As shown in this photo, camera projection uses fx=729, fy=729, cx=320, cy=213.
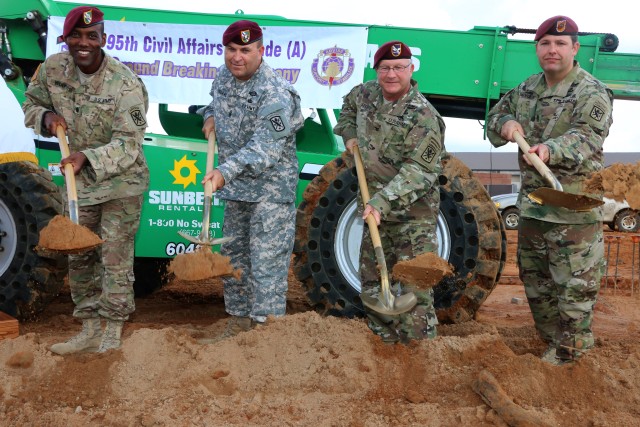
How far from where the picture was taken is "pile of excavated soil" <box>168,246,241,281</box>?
12.9 feet

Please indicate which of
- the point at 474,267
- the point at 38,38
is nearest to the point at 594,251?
the point at 474,267

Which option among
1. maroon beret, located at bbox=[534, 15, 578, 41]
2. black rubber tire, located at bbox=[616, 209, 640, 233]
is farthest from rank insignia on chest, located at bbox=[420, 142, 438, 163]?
black rubber tire, located at bbox=[616, 209, 640, 233]

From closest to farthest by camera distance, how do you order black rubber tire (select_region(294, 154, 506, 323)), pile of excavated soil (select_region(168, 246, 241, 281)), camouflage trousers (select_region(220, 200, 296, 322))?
1. pile of excavated soil (select_region(168, 246, 241, 281))
2. camouflage trousers (select_region(220, 200, 296, 322))
3. black rubber tire (select_region(294, 154, 506, 323))

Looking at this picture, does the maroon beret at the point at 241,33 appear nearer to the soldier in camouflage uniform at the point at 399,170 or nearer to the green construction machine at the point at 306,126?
the soldier in camouflage uniform at the point at 399,170

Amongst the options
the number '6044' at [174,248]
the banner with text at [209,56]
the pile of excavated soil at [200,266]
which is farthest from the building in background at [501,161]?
the pile of excavated soil at [200,266]

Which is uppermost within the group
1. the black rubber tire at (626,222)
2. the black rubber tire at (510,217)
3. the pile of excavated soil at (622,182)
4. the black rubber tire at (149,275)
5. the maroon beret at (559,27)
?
the maroon beret at (559,27)

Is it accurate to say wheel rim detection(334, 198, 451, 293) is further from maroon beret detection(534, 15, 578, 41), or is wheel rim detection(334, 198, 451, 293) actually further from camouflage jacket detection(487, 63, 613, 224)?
maroon beret detection(534, 15, 578, 41)

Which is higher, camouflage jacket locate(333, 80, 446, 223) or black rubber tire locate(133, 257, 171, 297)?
camouflage jacket locate(333, 80, 446, 223)

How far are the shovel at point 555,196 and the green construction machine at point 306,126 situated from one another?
1307 mm

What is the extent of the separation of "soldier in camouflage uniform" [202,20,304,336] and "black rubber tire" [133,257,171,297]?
8.02 ft

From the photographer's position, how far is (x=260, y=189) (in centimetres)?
452

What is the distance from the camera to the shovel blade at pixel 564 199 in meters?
3.70

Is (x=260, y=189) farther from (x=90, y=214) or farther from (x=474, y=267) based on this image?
(x=474, y=267)

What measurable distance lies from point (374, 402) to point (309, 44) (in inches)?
127
